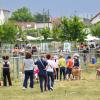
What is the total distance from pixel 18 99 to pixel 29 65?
8.70 ft

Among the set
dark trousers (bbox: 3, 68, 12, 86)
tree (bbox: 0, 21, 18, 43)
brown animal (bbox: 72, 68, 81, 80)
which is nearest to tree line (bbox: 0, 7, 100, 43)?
tree (bbox: 0, 21, 18, 43)

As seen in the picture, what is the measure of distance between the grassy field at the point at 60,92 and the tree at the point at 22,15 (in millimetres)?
142294

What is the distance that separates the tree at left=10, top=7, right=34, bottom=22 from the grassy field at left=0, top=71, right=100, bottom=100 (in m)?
142

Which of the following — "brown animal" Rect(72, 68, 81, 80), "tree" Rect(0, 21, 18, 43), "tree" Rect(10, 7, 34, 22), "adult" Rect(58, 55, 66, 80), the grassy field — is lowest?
the grassy field

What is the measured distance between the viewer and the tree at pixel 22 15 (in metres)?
167

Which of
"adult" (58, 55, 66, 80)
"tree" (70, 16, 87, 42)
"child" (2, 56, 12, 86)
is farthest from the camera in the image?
"tree" (70, 16, 87, 42)

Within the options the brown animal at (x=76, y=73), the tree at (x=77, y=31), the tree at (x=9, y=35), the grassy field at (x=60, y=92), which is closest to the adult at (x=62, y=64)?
the brown animal at (x=76, y=73)

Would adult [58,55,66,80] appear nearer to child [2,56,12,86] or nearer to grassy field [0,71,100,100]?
grassy field [0,71,100,100]

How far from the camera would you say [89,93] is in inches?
805

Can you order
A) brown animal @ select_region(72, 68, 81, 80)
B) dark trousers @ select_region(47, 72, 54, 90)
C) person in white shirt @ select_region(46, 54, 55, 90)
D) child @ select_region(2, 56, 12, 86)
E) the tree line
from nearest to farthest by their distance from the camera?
1. person in white shirt @ select_region(46, 54, 55, 90)
2. dark trousers @ select_region(47, 72, 54, 90)
3. child @ select_region(2, 56, 12, 86)
4. brown animal @ select_region(72, 68, 81, 80)
5. the tree line

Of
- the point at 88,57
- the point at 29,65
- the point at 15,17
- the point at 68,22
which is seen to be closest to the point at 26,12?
the point at 15,17

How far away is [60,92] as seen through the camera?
68.8 ft

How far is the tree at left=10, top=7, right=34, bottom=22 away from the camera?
167m

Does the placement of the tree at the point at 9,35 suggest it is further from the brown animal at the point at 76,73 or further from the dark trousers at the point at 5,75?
the dark trousers at the point at 5,75
